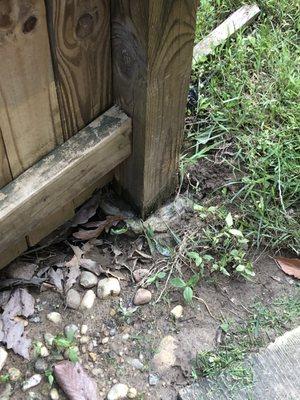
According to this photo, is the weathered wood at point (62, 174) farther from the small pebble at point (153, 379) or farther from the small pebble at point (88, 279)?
the small pebble at point (153, 379)

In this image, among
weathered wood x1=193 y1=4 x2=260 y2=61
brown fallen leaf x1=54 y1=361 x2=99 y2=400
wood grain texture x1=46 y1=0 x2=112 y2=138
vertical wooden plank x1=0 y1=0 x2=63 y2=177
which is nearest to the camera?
vertical wooden plank x1=0 y1=0 x2=63 y2=177

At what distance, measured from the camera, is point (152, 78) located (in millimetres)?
1797

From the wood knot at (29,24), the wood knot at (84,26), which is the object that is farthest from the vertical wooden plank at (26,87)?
the wood knot at (84,26)

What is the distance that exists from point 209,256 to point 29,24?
109 centimetres

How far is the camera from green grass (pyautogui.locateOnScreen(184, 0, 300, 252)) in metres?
2.39

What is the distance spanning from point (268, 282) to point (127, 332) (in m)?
0.57

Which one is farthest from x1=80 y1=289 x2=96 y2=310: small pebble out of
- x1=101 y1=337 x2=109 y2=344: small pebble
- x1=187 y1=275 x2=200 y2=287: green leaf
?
x1=187 y1=275 x2=200 y2=287: green leaf

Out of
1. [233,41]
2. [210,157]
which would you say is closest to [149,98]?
[210,157]

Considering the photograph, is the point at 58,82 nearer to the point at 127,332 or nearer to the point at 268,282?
the point at 127,332

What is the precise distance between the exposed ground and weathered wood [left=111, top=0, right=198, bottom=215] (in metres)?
0.24

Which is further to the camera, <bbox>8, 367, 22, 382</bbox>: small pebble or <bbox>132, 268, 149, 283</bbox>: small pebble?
<bbox>132, 268, 149, 283</bbox>: small pebble

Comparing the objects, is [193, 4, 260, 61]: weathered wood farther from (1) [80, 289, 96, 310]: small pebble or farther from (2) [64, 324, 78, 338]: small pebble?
(2) [64, 324, 78, 338]: small pebble

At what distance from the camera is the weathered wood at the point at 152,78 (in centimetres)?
167

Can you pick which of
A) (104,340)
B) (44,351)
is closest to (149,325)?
(104,340)
